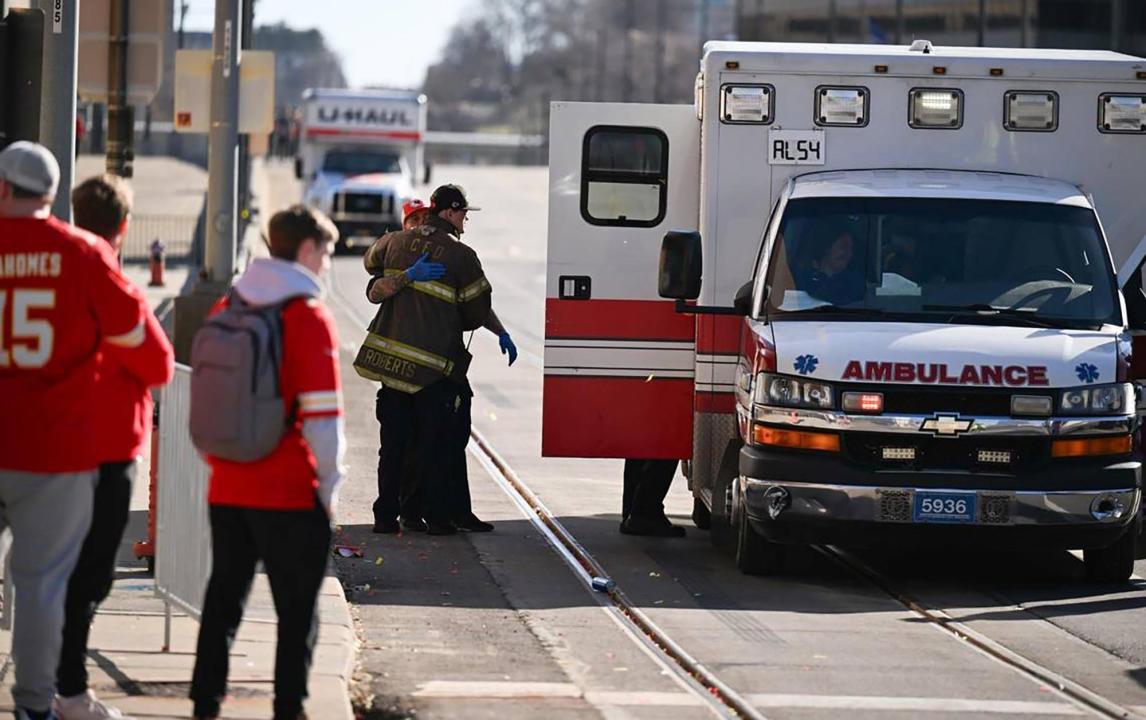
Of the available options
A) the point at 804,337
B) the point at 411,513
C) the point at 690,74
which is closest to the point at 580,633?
the point at 804,337

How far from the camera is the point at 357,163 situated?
149 feet

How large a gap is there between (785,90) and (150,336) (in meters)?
5.87

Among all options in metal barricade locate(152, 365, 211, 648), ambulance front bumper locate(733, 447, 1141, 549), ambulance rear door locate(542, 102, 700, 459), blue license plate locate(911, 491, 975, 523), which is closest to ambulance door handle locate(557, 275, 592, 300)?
ambulance rear door locate(542, 102, 700, 459)

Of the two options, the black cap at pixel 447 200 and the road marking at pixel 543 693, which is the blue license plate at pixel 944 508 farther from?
the black cap at pixel 447 200

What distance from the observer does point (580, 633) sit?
9.38 meters

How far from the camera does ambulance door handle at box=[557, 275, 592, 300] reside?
476 inches

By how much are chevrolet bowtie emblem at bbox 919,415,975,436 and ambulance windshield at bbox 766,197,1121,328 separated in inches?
26.1

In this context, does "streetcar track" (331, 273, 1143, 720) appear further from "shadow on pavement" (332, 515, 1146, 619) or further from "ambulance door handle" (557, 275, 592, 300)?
"ambulance door handle" (557, 275, 592, 300)

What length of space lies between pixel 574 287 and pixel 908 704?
4.60 metres

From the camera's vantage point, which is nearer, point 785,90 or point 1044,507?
point 1044,507

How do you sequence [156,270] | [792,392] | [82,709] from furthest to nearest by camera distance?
[156,270]
[792,392]
[82,709]

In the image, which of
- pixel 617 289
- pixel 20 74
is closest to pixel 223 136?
pixel 617 289

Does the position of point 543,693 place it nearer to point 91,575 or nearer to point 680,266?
point 91,575

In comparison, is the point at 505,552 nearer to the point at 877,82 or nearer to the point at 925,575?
the point at 925,575
